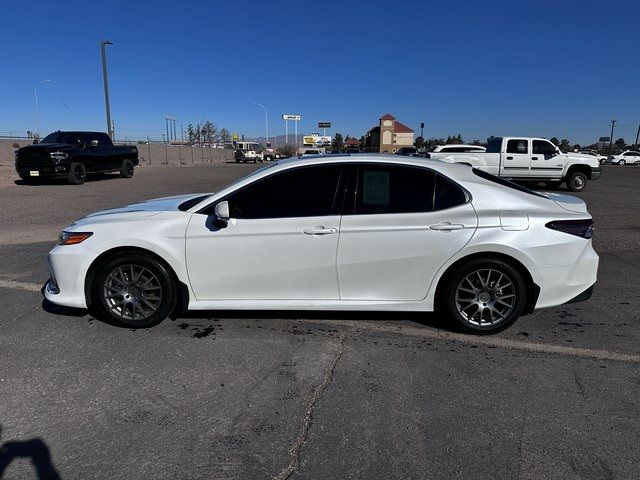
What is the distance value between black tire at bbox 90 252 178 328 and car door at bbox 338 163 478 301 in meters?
1.55

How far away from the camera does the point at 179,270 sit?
415 cm

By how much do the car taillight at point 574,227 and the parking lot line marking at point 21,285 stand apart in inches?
215

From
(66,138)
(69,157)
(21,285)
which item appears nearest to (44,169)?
(69,157)

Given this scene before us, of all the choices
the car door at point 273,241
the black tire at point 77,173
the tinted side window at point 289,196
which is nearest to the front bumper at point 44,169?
the black tire at point 77,173

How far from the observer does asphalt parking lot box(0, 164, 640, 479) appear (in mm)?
2588

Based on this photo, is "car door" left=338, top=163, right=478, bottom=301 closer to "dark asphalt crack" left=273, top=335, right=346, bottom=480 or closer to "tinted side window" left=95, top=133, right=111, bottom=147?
"dark asphalt crack" left=273, top=335, right=346, bottom=480

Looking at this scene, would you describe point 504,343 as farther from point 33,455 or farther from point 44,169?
point 44,169

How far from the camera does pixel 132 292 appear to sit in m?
4.24

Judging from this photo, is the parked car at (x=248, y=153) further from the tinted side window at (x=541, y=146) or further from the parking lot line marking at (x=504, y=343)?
the parking lot line marking at (x=504, y=343)

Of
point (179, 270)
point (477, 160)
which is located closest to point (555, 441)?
point (179, 270)

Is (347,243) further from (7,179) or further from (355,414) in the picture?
(7,179)

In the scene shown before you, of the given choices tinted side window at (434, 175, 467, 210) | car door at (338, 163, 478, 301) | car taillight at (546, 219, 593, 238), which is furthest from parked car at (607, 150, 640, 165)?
car door at (338, 163, 478, 301)

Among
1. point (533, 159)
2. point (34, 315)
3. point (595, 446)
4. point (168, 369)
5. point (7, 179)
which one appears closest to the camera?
point (595, 446)

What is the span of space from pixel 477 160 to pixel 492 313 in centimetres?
1591
